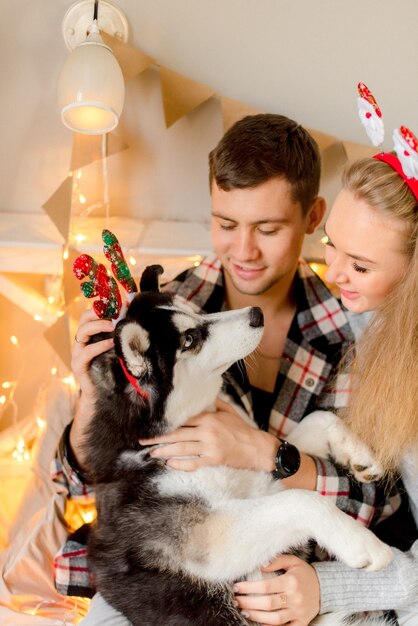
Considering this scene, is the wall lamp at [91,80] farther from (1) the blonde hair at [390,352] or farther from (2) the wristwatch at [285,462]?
(2) the wristwatch at [285,462]

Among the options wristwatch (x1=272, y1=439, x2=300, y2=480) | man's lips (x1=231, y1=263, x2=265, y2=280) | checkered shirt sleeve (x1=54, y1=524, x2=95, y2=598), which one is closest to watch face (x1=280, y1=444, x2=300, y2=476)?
wristwatch (x1=272, y1=439, x2=300, y2=480)

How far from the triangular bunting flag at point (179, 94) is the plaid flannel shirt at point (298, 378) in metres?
0.60

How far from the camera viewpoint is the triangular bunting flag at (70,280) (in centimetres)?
247

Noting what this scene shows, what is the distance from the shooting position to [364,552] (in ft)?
4.90

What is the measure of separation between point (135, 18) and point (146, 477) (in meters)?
1.76

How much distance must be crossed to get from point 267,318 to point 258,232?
42 centimetres

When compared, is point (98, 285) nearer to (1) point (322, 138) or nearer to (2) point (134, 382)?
(2) point (134, 382)

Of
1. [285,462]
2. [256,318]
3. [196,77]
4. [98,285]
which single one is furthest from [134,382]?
[196,77]

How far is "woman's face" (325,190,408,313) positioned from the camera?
1.67m

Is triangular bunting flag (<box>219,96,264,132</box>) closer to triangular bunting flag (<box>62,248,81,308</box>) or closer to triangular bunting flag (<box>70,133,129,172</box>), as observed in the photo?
triangular bunting flag (<box>70,133,129,172</box>)

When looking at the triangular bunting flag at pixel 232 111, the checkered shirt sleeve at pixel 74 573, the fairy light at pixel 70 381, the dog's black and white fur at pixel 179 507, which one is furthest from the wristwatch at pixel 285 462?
the triangular bunting flag at pixel 232 111

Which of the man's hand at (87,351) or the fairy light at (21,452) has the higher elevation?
the man's hand at (87,351)

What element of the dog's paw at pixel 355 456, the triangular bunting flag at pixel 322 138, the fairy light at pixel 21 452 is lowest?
the fairy light at pixel 21 452

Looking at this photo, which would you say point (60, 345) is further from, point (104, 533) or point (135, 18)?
point (135, 18)
